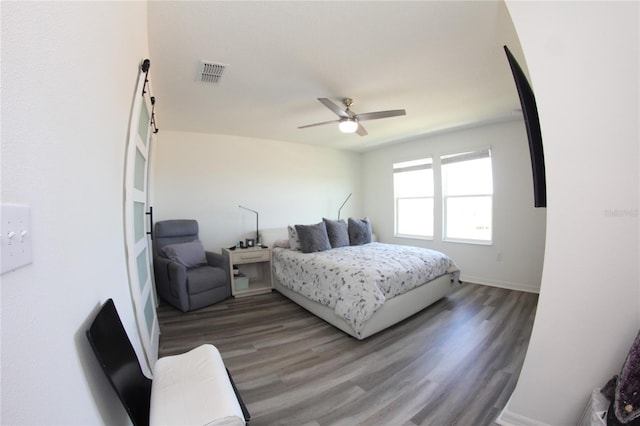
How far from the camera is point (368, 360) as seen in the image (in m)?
Result: 2.21

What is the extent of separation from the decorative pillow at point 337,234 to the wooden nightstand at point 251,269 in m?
1.01

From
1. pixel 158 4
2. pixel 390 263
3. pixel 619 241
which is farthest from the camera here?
pixel 390 263

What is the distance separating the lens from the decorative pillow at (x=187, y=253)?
11.0ft

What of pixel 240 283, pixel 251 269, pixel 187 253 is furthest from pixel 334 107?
pixel 251 269

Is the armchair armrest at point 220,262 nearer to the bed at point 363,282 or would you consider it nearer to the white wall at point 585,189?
the bed at point 363,282

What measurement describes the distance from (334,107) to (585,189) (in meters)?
1.95

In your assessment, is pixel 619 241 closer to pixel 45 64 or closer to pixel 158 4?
pixel 45 64

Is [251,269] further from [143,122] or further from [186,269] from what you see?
[143,122]

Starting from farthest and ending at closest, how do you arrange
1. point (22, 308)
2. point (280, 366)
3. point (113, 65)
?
1. point (280, 366)
2. point (113, 65)
3. point (22, 308)

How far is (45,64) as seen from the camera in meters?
0.59

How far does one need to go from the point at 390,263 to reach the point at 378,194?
2.97 meters

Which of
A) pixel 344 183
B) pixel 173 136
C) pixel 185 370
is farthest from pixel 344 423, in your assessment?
pixel 344 183

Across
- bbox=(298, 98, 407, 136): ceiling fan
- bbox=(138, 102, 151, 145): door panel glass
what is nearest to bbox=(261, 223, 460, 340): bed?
bbox=(298, 98, 407, 136): ceiling fan

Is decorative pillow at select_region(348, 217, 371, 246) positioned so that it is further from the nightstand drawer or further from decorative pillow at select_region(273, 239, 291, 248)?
the nightstand drawer
